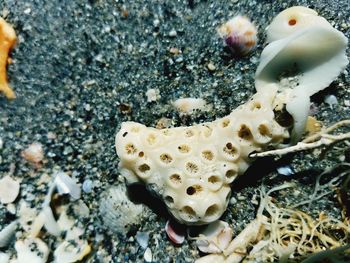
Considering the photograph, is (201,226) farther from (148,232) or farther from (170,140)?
(170,140)

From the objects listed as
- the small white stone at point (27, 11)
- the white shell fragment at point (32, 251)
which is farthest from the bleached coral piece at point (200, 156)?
the small white stone at point (27, 11)

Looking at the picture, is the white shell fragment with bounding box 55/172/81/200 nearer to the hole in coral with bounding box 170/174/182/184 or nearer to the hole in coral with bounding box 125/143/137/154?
the hole in coral with bounding box 125/143/137/154

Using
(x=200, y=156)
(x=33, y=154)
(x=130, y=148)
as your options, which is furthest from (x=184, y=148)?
(x=33, y=154)

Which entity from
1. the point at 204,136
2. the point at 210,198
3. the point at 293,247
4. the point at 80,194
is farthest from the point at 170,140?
the point at 293,247

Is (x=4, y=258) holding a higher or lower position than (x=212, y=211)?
lower

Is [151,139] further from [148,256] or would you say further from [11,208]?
[11,208]

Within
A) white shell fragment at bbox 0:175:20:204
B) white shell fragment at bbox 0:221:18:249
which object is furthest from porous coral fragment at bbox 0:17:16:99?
white shell fragment at bbox 0:221:18:249
